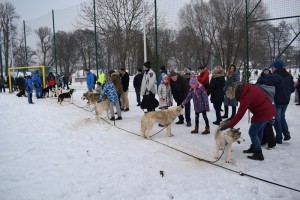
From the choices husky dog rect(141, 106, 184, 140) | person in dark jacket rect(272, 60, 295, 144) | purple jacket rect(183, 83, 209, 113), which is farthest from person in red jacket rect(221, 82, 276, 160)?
husky dog rect(141, 106, 184, 140)

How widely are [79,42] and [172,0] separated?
3726 cm

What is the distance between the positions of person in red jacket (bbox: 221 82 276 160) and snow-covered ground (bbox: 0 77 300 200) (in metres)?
0.56

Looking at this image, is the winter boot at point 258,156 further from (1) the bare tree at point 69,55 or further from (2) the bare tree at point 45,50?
(1) the bare tree at point 69,55

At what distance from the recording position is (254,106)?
527 cm

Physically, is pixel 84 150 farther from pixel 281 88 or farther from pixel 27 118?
pixel 27 118

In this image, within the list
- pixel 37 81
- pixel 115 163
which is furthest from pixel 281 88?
pixel 37 81

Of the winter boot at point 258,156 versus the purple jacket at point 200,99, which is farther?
the purple jacket at point 200,99

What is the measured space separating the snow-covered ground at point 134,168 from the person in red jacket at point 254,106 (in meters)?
0.56

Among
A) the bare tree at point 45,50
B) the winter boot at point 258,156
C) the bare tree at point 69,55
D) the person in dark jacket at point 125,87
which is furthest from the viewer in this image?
the bare tree at point 69,55

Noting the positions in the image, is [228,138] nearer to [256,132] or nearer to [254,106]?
[256,132]

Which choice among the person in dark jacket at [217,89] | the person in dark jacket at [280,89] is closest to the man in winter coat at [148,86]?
the person in dark jacket at [217,89]

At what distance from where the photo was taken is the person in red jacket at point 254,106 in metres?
5.16

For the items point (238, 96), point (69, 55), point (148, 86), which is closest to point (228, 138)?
point (238, 96)

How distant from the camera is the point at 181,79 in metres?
8.68
